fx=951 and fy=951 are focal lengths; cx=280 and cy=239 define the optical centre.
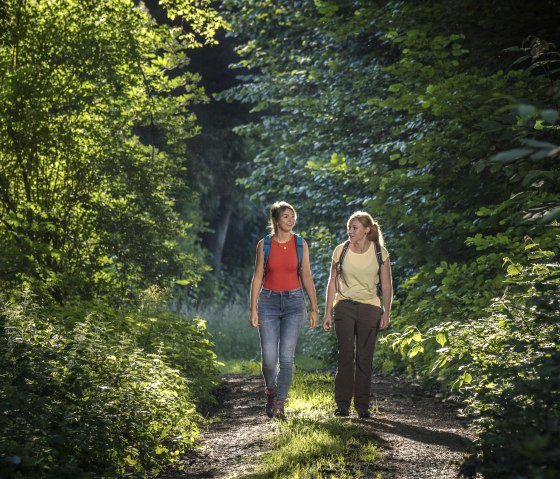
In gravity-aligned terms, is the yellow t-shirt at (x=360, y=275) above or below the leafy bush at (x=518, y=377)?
above

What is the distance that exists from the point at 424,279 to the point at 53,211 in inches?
199

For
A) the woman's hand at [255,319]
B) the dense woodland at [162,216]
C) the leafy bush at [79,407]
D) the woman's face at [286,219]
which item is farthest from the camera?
the woman's hand at [255,319]

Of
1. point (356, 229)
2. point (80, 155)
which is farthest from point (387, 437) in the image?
point (80, 155)

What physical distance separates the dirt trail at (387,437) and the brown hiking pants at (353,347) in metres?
0.24

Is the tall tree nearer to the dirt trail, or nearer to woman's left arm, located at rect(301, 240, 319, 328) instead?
the dirt trail

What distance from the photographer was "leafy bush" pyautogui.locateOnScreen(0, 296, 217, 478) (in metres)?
5.57

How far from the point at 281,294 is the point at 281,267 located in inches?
10.2

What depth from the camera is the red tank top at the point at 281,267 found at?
911cm

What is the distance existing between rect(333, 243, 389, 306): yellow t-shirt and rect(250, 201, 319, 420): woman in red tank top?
0.36m

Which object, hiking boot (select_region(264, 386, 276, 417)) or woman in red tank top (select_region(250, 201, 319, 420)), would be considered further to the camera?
hiking boot (select_region(264, 386, 276, 417))

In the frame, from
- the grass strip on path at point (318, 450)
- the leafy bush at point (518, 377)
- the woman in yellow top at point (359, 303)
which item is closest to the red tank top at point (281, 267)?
the woman in yellow top at point (359, 303)

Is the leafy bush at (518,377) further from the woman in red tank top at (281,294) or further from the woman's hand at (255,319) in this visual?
the woman's hand at (255,319)

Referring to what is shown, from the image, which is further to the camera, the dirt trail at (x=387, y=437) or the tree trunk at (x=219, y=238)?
the tree trunk at (x=219, y=238)

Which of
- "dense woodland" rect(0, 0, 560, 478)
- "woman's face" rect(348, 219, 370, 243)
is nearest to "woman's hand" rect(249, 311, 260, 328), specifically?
"dense woodland" rect(0, 0, 560, 478)
